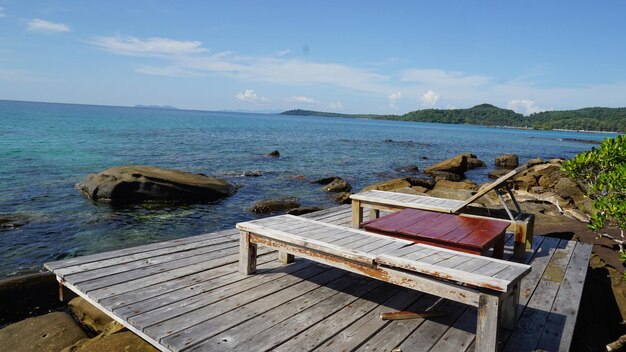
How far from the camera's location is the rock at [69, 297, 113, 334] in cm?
507

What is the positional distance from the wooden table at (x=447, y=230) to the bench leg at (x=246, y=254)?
1.41 m

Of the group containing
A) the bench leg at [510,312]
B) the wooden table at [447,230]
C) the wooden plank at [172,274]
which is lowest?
the wooden plank at [172,274]

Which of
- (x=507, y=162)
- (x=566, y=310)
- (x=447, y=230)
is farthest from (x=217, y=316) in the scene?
(x=507, y=162)

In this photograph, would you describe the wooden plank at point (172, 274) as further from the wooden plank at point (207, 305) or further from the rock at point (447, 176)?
the rock at point (447, 176)

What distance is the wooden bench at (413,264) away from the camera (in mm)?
3096

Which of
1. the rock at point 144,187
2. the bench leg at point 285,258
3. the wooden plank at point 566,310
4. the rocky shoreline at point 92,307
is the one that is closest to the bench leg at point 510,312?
the wooden plank at point 566,310

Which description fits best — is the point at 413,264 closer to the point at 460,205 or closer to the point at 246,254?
the point at 246,254

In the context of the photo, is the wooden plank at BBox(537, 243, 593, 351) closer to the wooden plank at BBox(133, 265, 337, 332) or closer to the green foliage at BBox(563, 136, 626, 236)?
the green foliage at BBox(563, 136, 626, 236)

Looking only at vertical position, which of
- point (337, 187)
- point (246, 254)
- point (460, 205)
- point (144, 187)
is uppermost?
point (460, 205)

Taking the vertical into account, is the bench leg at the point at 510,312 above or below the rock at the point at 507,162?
above

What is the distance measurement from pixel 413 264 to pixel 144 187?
12.0 m

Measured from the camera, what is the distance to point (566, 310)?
4.27m

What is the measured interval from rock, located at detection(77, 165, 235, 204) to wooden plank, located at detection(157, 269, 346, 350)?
1010 cm

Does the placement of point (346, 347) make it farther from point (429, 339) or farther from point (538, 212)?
point (538, 212)
